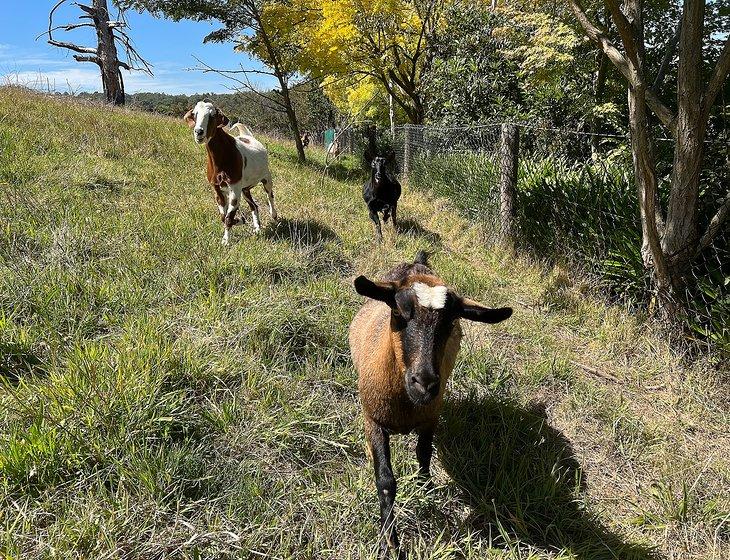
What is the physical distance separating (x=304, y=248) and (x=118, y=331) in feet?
8.27

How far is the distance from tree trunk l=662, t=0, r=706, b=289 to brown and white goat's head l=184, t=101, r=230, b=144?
5048 millimetres

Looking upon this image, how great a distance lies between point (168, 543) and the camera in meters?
1.98

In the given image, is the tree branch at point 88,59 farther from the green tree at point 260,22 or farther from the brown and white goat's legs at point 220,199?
the brown and white goat's legs at point 220,199

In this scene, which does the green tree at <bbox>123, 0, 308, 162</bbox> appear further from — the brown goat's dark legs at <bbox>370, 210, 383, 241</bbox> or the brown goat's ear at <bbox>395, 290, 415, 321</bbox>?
the brown goat's ear at <bbox>395, 290, 415, 321</bbox>

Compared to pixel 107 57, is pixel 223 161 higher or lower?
lower

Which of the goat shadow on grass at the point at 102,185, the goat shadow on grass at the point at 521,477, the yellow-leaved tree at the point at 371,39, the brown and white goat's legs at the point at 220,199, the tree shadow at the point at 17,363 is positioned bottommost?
the goat shadow on grass at the point at 521,477

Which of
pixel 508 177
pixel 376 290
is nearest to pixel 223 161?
pixel 508 177

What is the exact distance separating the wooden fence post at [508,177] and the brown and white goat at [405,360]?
418cm

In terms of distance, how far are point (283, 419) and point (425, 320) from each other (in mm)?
1299

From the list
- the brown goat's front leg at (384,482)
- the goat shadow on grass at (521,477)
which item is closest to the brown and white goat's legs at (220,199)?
the goat shadow on grass at (521,477)

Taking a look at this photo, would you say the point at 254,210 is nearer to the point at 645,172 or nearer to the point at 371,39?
the point at 645,172

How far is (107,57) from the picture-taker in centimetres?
1805

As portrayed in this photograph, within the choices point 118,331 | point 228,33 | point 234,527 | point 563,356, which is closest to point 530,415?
point 563,356

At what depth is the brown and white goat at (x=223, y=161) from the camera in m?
5.82
